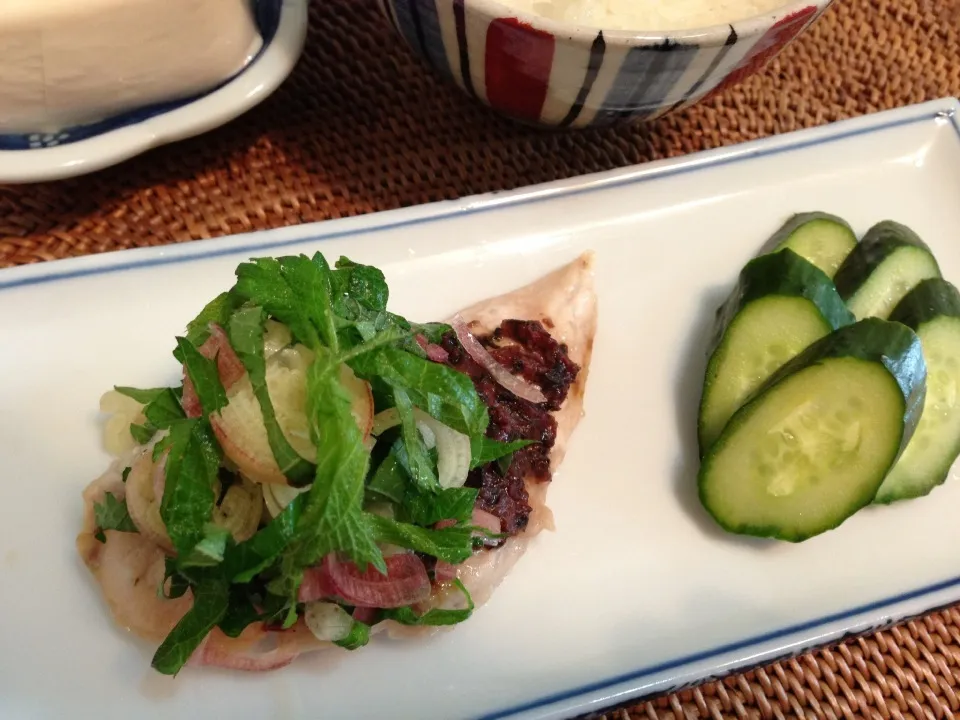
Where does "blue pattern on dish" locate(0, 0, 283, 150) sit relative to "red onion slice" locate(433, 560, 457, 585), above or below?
above

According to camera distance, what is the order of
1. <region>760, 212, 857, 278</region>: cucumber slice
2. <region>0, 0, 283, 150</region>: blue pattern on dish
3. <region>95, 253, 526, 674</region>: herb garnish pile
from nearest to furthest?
<region>95, 253, 526, 674</region>: herb garnish pile, <region>0, 0, 283, 150</region>: blue pattern on dish, <region>760, 212, 857, 278</region>: cucumber slice

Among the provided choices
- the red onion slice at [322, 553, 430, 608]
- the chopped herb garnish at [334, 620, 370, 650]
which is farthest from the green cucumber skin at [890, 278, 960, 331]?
the chopped herb garnish at [334, 620, 370, 650]

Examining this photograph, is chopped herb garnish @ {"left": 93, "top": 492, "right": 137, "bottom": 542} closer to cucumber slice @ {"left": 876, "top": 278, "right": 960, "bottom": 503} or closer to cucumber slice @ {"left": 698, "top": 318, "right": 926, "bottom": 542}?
cucumber slice @ {"left": 698, "top": 318, "right": 926, "bottom": 542}

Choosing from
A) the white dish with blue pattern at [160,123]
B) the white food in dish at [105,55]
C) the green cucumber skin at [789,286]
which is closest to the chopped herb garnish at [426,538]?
the green cucumber skin at [789,286]

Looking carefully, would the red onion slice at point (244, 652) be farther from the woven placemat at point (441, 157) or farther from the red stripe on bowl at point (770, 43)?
the red stripe on bowl at point (770, 43)

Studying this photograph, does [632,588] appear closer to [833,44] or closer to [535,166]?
[535,166]

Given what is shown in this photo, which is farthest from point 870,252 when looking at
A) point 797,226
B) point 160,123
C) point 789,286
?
point 160,123

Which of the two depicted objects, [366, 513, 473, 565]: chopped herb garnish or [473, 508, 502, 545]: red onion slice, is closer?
[366, 513, 473, 565]: chopped herb garnish
